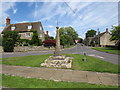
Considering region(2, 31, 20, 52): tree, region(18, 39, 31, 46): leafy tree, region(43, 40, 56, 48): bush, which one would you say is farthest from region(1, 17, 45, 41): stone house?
region(2, 31, 20, 52): tree

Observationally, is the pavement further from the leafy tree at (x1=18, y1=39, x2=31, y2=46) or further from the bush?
the bush

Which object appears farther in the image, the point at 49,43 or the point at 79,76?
the point at 49,43

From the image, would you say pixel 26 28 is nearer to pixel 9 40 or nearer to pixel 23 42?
pixel 23 42

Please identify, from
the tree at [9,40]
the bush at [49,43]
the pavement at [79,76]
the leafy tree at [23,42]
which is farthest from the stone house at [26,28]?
the pavement at [79,76]

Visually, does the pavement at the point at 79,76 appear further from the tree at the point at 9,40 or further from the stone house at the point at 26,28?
the stone house at the point at 26,28

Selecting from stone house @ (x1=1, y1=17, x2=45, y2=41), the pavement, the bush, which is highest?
stone house @ (x1=1, y1=17, x2=45, y2=41)

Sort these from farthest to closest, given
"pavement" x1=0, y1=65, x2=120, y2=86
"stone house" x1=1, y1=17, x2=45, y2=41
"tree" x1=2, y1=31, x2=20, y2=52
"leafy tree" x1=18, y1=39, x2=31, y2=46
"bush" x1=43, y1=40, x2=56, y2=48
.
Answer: "stone house" x1=1, y1=17, x2=45, y2=41, "bush" x1=43, y1=40, x2=56, y2=48, "leafy tree" x1=18, y1=39, x2=31, y2=46, "tree" x1=2, y1=31, x2=20, y2=52, "pavement" x1=0, y1=65, x2=120, y2=86

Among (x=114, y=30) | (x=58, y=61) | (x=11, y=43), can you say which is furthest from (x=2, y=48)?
(x=114, y=30)

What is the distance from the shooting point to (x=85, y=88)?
3668 millimetres

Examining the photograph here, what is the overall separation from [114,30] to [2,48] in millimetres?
34262

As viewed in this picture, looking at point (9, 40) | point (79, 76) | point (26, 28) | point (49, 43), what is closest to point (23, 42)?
point (9, 40)

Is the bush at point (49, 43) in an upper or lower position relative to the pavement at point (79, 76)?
upper

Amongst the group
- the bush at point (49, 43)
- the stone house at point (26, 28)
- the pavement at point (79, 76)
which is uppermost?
Result: the stone house at point (26, 28)

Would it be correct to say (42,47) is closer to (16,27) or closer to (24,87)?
(16,27)
